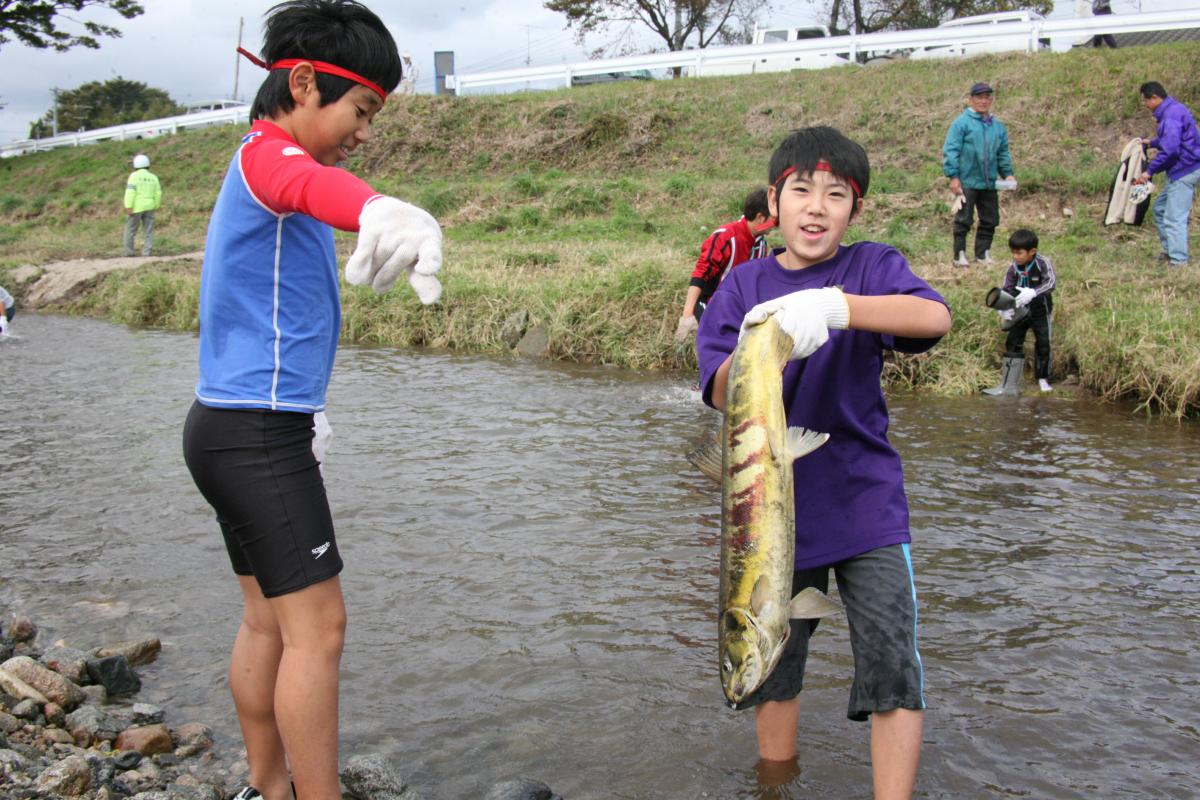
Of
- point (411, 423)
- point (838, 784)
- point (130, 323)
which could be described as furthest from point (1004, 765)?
point (130, 323)

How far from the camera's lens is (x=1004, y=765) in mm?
3510

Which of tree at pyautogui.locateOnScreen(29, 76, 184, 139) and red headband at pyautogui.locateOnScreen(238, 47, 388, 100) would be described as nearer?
red headband at pyautogui.locateOnScreen(238, 47, 388, 100)

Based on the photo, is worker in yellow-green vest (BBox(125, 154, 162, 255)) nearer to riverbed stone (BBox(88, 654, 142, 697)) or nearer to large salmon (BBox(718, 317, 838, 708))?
riverbed stone (BBox(88, 654, 142, 697))

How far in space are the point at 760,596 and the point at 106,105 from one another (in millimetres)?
68947

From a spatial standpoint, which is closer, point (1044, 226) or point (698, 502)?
point (698, 502)

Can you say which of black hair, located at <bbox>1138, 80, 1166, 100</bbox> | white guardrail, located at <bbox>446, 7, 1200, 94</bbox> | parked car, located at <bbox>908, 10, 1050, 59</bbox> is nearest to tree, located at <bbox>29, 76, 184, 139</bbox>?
white guardrail, located at <bbox>446, 7, 1200, 94</bbox>

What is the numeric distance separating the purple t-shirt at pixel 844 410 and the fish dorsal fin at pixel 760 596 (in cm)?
31

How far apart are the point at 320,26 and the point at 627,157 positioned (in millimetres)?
21319

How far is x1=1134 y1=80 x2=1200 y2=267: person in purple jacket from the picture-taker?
11.0 meters

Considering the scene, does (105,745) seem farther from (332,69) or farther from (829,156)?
(829,156)

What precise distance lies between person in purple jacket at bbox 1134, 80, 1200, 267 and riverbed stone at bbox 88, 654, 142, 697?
10.8 meters

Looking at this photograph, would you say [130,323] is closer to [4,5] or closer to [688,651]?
[688,651]

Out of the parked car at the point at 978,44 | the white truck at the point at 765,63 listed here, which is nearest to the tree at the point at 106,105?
the white truck at the point at 765,63

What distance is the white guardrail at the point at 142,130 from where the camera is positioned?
34562 mm
